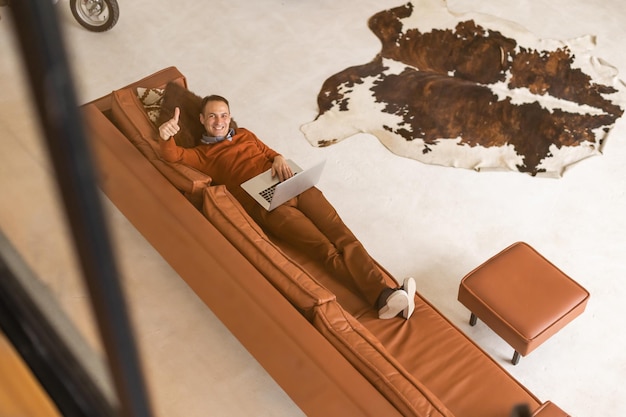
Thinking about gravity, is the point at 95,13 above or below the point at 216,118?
above

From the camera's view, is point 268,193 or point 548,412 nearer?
point 548,412

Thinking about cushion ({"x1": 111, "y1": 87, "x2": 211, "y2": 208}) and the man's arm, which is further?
the man's arm

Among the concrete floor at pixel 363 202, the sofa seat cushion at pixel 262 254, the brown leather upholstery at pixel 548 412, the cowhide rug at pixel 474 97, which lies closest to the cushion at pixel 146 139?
the sofa seat cushion at pixel 262 254

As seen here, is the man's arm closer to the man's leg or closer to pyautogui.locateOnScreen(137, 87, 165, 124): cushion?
pyautogui.locateOnScreen(137, 87, 165, 124): cushion

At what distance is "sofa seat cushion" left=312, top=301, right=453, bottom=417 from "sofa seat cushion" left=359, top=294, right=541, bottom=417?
0.33 metres

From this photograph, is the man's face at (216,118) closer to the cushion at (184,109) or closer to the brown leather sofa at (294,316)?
the cushion at (184,109)

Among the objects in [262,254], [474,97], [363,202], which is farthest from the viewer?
[474,97]

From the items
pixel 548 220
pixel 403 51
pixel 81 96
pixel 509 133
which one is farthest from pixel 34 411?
pixel 403 51

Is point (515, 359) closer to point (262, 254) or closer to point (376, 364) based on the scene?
point (376, 364)

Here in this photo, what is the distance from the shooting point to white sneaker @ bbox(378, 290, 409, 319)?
3389mm

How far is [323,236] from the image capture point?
151 inches

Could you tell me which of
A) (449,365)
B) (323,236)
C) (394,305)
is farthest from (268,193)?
(449,365)

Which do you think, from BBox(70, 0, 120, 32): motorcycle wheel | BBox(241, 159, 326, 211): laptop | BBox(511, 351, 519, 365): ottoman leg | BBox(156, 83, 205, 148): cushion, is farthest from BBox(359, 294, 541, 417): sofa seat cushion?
BBox(70, 0, 120, 32): motorcycle wheel

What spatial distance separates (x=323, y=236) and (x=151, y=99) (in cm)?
128
